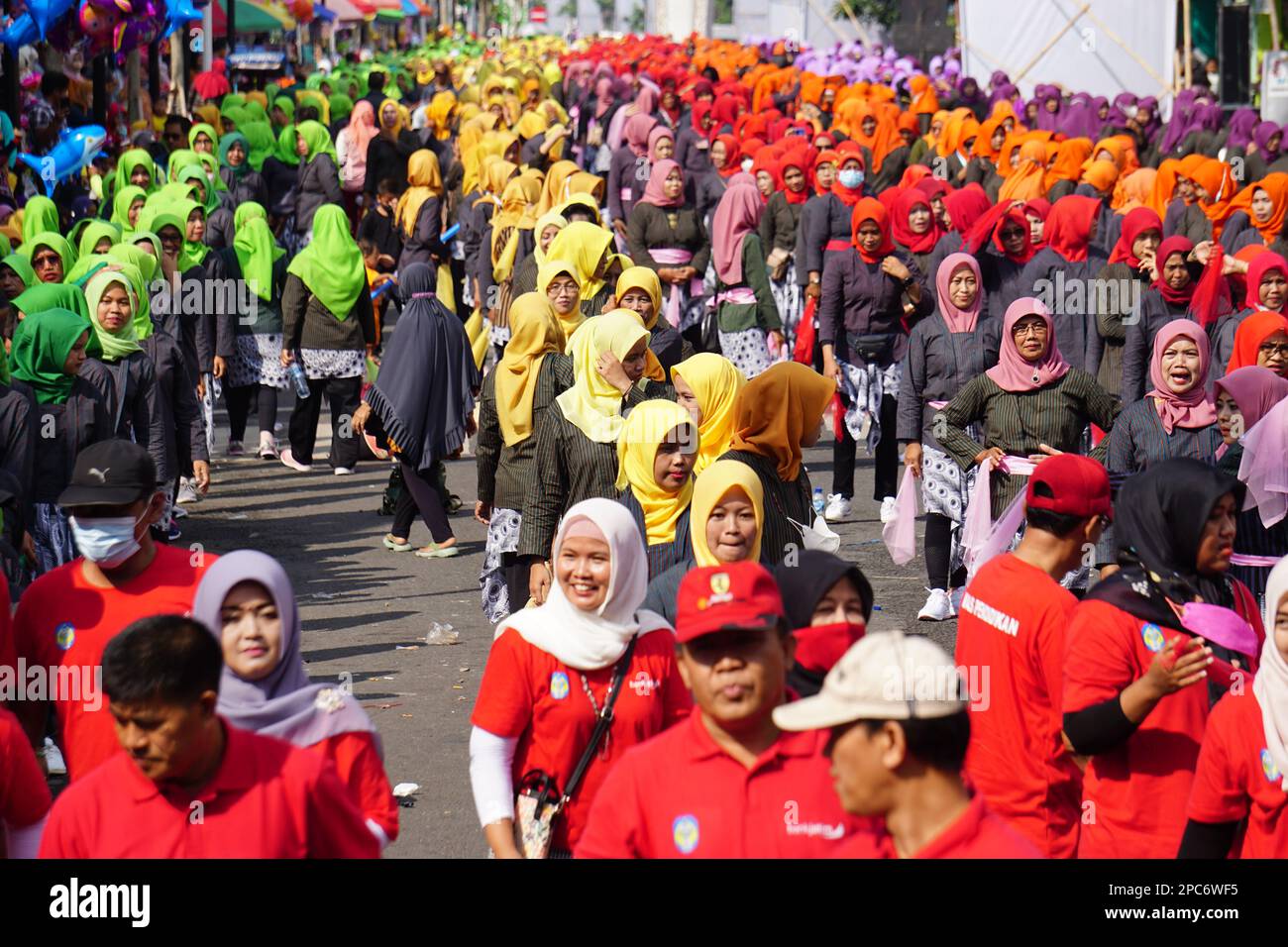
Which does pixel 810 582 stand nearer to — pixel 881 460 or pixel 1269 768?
pixel 1269 768

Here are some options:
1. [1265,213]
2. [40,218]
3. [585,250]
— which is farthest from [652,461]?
[1265,213]

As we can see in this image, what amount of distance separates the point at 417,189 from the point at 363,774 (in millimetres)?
13859

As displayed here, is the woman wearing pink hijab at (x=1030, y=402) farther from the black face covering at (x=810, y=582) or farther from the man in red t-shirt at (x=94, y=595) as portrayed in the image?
the man in red t-shirt at (x=94, y=595)

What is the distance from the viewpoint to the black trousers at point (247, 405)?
14.7 m

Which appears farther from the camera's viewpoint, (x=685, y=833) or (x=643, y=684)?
(x=643, y=684)

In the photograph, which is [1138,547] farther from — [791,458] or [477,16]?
[477,16]

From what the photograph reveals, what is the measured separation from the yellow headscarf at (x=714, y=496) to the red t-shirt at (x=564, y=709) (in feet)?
2.51

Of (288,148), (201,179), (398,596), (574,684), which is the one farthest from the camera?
(288,148)

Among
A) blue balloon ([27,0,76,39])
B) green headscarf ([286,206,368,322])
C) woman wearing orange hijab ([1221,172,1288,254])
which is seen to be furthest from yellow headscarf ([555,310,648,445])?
blue balloon ([27,0,76,39])

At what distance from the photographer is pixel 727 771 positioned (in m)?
3.87

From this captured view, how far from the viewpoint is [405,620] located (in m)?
10.4

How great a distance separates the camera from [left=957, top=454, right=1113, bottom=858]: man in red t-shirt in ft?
17.1

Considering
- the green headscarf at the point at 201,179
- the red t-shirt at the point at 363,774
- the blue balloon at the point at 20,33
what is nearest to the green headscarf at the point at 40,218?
the green headscarf at the point at 201,179

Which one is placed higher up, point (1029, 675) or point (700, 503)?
point (700, 503)
